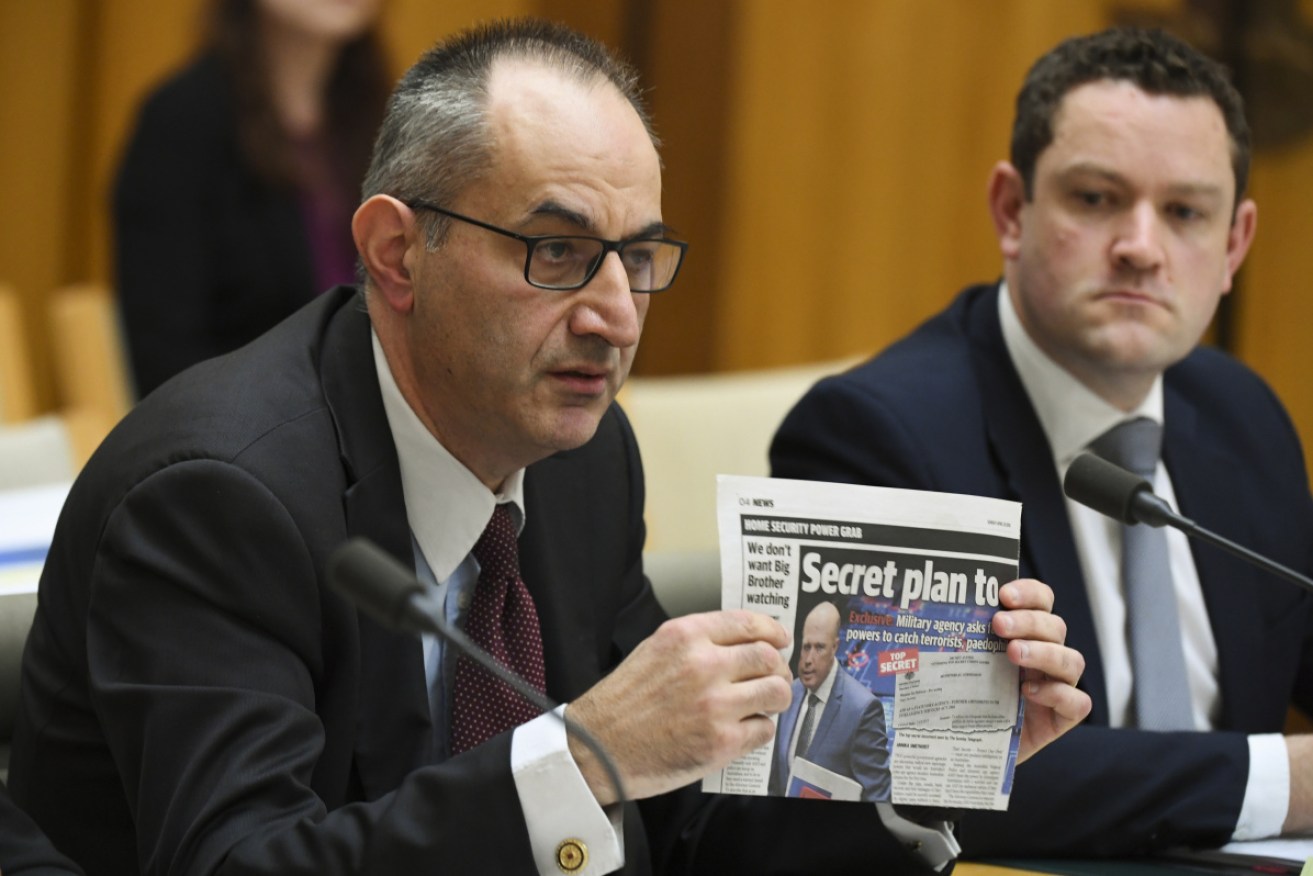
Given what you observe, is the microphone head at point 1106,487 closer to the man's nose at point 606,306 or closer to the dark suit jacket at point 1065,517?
the dark suit jacket at point 1065,517

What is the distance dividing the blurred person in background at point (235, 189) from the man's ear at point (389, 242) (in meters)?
1.87

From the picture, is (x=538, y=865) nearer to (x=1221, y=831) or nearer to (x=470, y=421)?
(x=470, y=421)

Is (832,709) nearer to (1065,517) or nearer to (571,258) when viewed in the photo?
(571,258)

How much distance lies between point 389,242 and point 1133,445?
104 centimetres

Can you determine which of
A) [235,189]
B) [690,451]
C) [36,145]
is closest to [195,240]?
[235,189]

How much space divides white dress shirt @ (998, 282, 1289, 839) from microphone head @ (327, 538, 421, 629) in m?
1.08

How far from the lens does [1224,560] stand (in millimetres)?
2029

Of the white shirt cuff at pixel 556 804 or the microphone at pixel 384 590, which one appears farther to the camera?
the white shirt cuff at pixel 556 804

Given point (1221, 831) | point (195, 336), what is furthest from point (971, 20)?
point (1221, 831)

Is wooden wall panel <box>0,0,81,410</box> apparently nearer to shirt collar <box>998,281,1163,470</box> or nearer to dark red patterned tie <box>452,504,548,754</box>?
shirt collar <box>998,281,1163,470</box>

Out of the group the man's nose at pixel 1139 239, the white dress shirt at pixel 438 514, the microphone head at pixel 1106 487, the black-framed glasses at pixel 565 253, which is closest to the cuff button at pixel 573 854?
the white dress shirt at pixel 438 514

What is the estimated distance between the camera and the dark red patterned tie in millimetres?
1497

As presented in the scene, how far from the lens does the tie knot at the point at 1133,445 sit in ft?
6.73

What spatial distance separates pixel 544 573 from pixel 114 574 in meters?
0.45
